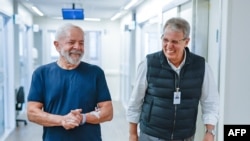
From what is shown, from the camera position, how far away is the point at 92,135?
6.21 ft

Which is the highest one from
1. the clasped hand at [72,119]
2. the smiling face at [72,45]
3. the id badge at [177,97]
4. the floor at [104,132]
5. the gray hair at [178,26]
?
the gray hair at [178,26]

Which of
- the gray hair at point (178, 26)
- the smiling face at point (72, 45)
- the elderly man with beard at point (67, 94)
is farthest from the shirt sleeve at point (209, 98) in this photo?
the smiling face at point (72, 45)

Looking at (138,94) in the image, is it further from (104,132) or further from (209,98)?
(104,132)

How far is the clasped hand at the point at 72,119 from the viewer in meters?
1.73

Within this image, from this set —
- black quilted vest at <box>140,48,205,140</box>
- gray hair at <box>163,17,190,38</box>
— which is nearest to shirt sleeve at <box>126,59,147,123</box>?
black quilted vest at <box>140,48,205,140</box>

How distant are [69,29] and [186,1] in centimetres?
195

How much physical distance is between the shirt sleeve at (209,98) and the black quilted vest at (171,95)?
43 millimetres

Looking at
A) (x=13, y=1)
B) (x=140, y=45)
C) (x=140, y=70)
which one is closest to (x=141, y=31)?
(x=140, y=45)

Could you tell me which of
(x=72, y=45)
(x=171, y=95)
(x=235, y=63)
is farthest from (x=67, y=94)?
(x=235, y=63)

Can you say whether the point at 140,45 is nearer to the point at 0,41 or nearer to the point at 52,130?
the point at 0,41

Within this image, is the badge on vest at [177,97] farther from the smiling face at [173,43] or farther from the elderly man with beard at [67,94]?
the elderly man with beard at [67,94]

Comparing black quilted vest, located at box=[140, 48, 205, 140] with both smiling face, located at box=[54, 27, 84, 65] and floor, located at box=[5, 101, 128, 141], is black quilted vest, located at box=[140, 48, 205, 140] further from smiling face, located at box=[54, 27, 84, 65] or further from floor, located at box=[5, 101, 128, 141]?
floor, located at box=[5, 101, 128, 141]

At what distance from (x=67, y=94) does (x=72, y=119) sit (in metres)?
0.19

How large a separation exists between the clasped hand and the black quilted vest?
0.49 metres
